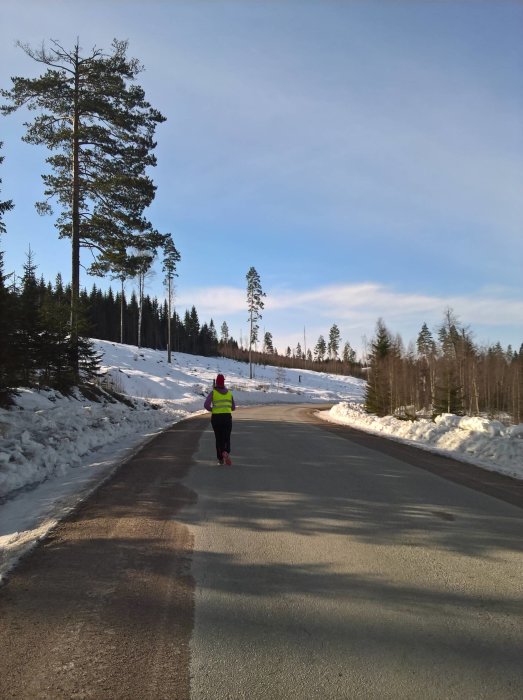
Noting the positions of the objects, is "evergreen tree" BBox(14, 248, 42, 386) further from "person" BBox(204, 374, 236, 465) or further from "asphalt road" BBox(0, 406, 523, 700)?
"asphalt road" BBox(0, 406, 523, 700)

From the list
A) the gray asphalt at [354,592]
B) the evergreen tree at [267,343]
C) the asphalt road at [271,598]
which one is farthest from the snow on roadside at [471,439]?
the evergreen tree at [267,343]

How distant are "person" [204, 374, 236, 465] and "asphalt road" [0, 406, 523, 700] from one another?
2.30m

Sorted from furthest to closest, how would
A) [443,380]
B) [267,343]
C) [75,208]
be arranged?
[267,343]
[443,380]
[75,208]

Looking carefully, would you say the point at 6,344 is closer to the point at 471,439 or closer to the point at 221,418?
the point at 221,418

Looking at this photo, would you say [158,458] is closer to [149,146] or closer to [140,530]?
[140,530]

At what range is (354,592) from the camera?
12.5 ft

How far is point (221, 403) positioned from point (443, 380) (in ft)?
95.7

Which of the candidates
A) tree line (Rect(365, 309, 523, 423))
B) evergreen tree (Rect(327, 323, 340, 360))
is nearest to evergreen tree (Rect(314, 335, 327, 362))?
evergreen tree (Rect(327, 323, 340, 360))

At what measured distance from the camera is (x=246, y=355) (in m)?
137

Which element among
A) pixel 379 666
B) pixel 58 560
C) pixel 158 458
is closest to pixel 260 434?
pixel 158 458

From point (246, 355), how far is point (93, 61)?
118 metres

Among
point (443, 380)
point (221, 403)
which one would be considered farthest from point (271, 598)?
point (443, 380)

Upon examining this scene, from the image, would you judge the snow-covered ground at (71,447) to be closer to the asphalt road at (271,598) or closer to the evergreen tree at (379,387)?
the asphalt road at (271,598)

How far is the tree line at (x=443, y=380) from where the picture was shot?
119ft
